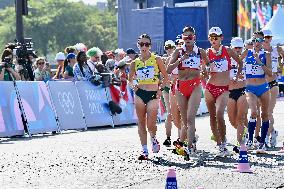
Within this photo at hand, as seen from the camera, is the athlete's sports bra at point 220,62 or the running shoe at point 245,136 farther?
the running shoe at point 245,136

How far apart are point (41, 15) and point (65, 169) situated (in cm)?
10404

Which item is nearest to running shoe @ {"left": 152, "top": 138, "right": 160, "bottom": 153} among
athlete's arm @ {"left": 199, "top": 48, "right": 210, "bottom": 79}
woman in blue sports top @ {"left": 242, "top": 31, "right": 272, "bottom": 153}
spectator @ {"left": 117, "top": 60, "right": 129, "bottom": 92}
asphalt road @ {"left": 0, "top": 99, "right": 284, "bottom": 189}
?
asphalt road @ {"left": 0, "top": 99, "right": 284, "bottom": 189}

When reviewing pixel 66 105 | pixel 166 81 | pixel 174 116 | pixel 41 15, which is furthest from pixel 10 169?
pixel 41 15

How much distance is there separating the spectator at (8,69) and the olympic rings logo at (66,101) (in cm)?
143

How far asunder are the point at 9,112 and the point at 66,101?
2.22 m

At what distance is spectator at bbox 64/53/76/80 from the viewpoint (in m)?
20.8

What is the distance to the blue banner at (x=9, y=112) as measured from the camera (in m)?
17.7

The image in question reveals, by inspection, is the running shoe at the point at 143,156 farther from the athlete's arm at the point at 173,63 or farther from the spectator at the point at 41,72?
the spectator at the point at 41,72

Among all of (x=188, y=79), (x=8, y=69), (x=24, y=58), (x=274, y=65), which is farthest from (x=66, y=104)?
(x=188, y=79)

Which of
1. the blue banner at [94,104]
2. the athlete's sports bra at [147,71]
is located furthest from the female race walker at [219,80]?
the blue banner at [94,104]

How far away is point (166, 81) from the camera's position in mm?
13602

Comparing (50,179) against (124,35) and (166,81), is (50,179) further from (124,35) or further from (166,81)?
(124,35)

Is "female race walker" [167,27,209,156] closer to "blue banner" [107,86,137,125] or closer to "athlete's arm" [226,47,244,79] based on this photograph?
"athlete's arm" [226,47,244,79]

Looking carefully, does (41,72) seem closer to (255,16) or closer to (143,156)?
(143,156)
